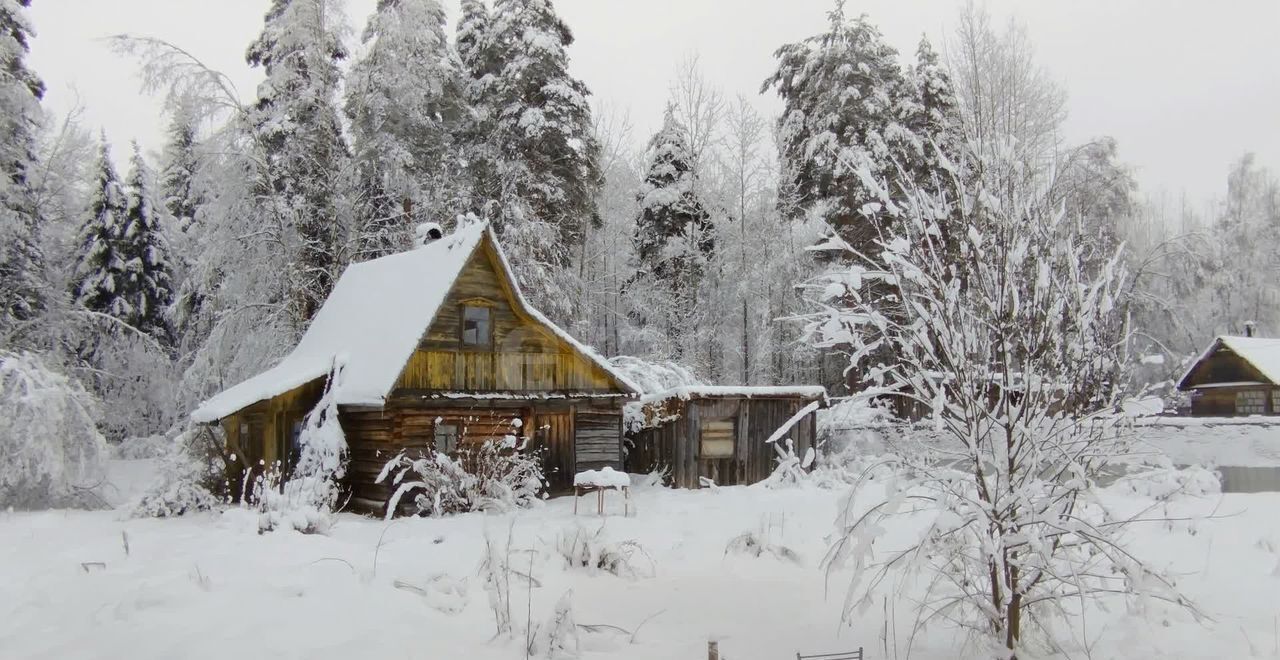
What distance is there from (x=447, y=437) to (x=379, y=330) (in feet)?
8.46

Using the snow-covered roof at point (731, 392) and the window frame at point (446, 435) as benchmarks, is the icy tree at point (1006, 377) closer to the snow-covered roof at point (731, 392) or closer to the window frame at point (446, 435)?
the window frame at point (446, 435)

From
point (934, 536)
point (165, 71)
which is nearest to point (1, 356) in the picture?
point (165, 71)

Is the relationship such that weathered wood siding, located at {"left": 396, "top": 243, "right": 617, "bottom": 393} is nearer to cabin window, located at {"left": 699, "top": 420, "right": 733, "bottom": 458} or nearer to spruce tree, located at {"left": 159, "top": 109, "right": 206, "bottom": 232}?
cabin window, located at {"left": 699, "top": 420, "right": 733, "bottom": 458}

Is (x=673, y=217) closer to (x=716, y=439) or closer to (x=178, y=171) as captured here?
(x=716, y=439)

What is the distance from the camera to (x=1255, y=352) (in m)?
33.4

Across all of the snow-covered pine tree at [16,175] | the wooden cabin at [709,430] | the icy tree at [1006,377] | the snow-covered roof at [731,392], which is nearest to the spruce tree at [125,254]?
the snow-covered pine tree at [16,175]

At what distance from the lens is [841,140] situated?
93.0ft

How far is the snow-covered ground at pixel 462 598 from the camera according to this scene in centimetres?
634

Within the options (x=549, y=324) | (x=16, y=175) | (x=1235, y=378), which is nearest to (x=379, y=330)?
(x=549, y=324)

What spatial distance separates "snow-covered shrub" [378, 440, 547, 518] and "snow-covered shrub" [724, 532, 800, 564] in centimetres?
488

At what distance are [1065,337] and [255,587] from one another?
22.6 feet

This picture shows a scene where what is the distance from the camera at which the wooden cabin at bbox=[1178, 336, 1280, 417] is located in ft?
109

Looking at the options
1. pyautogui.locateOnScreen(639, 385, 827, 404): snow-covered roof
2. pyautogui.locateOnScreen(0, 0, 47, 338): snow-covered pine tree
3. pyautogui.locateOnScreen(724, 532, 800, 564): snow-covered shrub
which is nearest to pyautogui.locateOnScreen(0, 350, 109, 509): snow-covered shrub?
pyautogui.locateOnScreen(0, 0, 47, 338): snow-covered pine tree

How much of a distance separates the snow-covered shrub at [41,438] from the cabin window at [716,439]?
12860 millimetres
